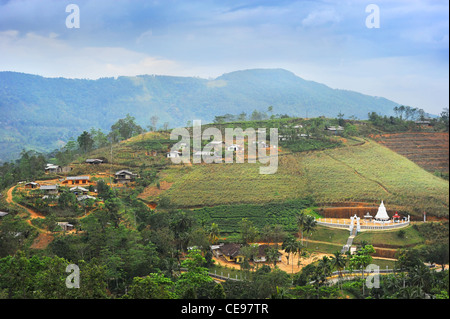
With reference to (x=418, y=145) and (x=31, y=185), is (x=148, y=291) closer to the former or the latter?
(x=31, y=185)

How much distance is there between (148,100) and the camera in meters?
138

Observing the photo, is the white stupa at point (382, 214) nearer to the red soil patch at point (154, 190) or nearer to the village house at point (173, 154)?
the red soil patch at point (154, 190)

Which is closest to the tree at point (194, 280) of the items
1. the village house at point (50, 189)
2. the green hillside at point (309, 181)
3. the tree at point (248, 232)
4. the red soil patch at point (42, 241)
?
the tree at point (248, 232)

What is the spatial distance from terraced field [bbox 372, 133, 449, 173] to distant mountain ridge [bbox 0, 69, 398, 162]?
78870 mm

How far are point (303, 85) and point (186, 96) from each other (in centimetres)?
4508

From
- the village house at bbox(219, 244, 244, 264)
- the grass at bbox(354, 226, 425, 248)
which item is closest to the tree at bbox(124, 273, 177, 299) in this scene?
the village house at bbox(219, 244, 244, 264)

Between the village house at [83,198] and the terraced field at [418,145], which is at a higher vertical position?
the terraced field at [418,145]

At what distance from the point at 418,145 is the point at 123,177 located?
21.4 metres

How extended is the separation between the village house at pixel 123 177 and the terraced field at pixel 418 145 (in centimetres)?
1810

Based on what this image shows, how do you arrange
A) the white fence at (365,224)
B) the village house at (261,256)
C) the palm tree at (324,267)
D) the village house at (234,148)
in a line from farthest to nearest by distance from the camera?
the village house at (234,148) → the white fence at (365,224) → the village house at (261,256) → the palm tree at (324,267)

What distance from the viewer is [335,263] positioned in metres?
19.0

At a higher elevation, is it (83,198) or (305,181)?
(305,181)

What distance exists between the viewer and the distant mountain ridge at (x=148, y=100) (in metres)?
116

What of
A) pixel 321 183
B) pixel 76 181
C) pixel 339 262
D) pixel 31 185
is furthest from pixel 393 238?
pixel 31 185
